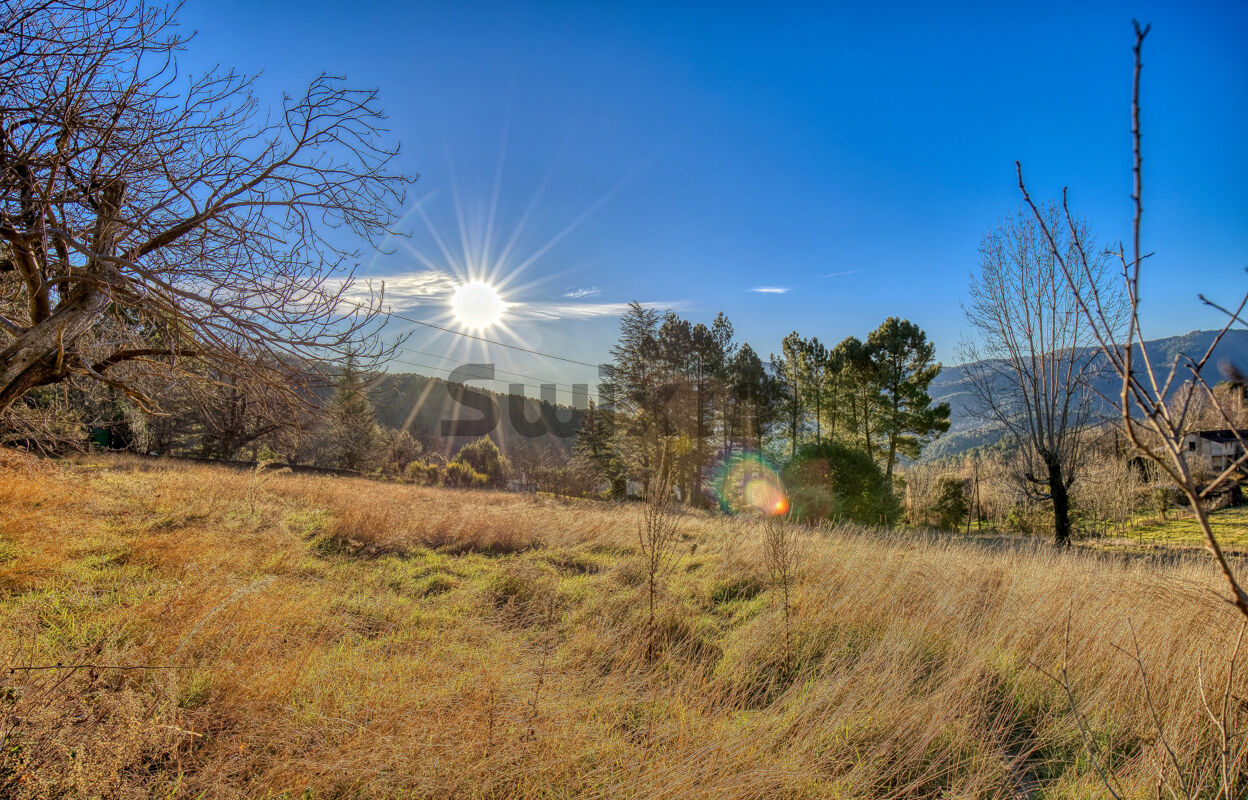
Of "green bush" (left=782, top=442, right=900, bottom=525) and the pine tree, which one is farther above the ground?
the pine tree

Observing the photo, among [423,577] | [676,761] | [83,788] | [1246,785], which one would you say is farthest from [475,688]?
[1246,785]

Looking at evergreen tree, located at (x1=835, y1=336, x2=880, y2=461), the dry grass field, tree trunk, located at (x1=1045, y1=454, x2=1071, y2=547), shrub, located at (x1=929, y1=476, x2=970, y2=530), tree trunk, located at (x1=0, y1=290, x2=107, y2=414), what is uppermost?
evergreen tree, located at (x1=835, y1=336, x2=880, y2=461)

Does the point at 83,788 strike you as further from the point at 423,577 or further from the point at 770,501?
the point at 770,501

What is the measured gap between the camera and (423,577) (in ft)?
23.2

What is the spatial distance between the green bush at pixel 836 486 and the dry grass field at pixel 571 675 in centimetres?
1008

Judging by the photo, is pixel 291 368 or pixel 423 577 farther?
pixel 423 577

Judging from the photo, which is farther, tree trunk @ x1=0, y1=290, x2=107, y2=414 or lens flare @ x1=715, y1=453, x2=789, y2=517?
lens flare @ x1=715, y1=453, x2=789, y2=517

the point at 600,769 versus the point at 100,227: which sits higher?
the point at 100,227

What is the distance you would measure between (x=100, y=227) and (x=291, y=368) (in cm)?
162

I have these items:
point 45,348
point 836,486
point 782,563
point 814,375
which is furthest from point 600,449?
point 45,348

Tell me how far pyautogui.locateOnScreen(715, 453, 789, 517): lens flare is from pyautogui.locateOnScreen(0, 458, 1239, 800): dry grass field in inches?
477

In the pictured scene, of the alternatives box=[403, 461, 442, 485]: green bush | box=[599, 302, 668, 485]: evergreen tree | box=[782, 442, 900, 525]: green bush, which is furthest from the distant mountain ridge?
box=[403, 461, 442, 485]: green bush

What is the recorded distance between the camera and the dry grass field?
2.81 metres

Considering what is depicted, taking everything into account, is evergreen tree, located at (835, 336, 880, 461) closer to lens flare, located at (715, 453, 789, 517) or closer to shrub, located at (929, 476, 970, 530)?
shrub, located at (929, 476, 970, 530)
